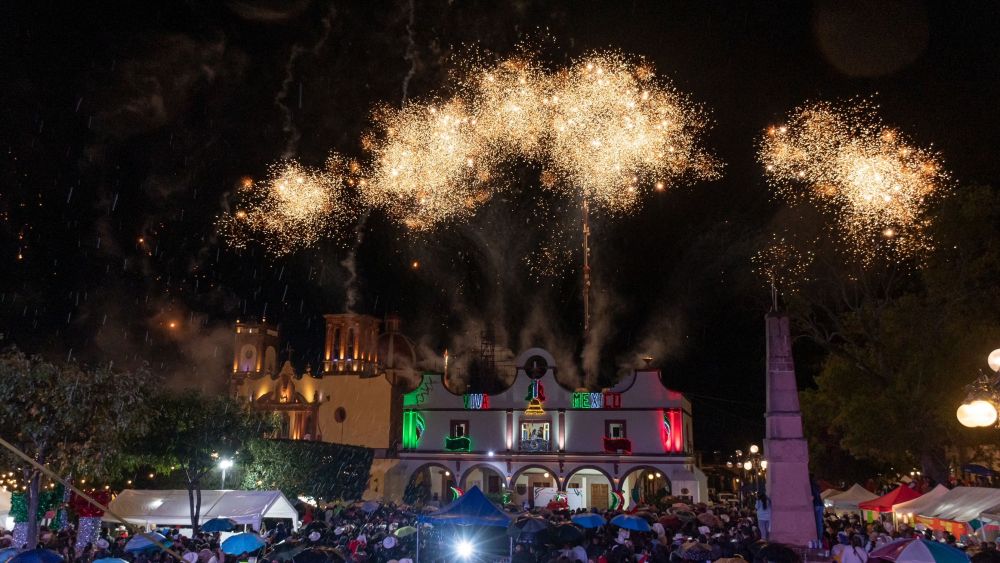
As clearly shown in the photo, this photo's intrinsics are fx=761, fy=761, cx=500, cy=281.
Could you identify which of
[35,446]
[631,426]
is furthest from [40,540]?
[631,426]

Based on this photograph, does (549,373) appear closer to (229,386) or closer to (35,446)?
(229,386)

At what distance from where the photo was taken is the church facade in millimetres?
39500

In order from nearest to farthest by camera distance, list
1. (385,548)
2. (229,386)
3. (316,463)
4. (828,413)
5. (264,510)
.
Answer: (385,548), (264,510), (828,413), (316,463), (229,386)

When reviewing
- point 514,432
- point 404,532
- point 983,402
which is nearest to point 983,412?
point 983,402

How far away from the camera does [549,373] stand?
4166 centimetres

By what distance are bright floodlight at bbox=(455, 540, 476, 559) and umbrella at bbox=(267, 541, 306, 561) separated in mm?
4378

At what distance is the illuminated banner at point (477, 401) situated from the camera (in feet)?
139

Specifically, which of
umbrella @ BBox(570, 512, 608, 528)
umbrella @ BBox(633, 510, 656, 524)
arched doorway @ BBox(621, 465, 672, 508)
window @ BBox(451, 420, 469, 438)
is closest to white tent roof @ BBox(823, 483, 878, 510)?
arched doorway @ BBox(621, 465, 672, 508)

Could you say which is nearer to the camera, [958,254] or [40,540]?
[40,540]

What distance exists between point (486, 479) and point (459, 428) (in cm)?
377

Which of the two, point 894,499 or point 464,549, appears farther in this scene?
point 894,499

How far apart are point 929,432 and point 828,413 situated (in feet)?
14.0

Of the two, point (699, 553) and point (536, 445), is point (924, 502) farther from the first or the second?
point (536, 445)

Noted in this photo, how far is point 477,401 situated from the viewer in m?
42.4
